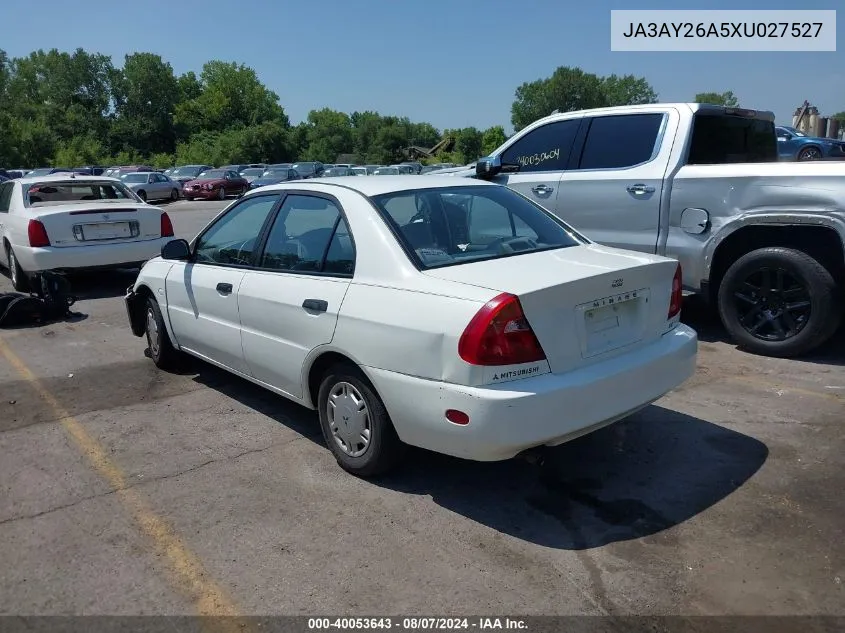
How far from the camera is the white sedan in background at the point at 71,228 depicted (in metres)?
8.63

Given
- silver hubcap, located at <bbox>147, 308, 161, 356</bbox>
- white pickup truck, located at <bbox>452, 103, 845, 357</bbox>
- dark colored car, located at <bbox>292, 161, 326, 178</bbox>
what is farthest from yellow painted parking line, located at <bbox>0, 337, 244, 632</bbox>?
dark colored car, located at <bbox>292, 161, 326, 178</bbox>

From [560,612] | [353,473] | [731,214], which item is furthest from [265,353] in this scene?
[731,214]

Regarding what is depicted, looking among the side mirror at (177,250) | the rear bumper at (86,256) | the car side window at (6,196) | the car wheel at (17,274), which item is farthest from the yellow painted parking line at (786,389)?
the car side window at (6,196)

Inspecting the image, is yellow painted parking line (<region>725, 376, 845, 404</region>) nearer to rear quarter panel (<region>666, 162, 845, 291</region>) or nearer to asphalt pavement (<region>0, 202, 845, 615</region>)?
asphalt pavement (<region>0, 202, 845, 615</region>)

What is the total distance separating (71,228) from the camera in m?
8.74

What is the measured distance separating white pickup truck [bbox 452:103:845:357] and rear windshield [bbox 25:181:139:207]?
573 centimetres

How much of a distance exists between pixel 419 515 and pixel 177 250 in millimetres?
2850

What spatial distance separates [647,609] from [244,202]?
364 centimetres

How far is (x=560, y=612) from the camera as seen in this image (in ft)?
8.87

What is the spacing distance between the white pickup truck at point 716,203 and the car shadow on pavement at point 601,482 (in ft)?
6.07

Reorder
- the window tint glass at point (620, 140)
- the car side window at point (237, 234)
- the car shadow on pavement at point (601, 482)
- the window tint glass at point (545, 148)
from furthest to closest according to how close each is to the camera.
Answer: the window tint glass at point (545, 148), the window tint glass at point (620, 140), the car side window at point (237, 234), the car shadow on pavement at point (601, 482)

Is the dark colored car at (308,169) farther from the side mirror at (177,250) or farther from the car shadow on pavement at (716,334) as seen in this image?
the side mirror at (177,250)

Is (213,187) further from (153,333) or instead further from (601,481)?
(601,481)

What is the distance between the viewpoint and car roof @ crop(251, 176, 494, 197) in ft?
13.5
